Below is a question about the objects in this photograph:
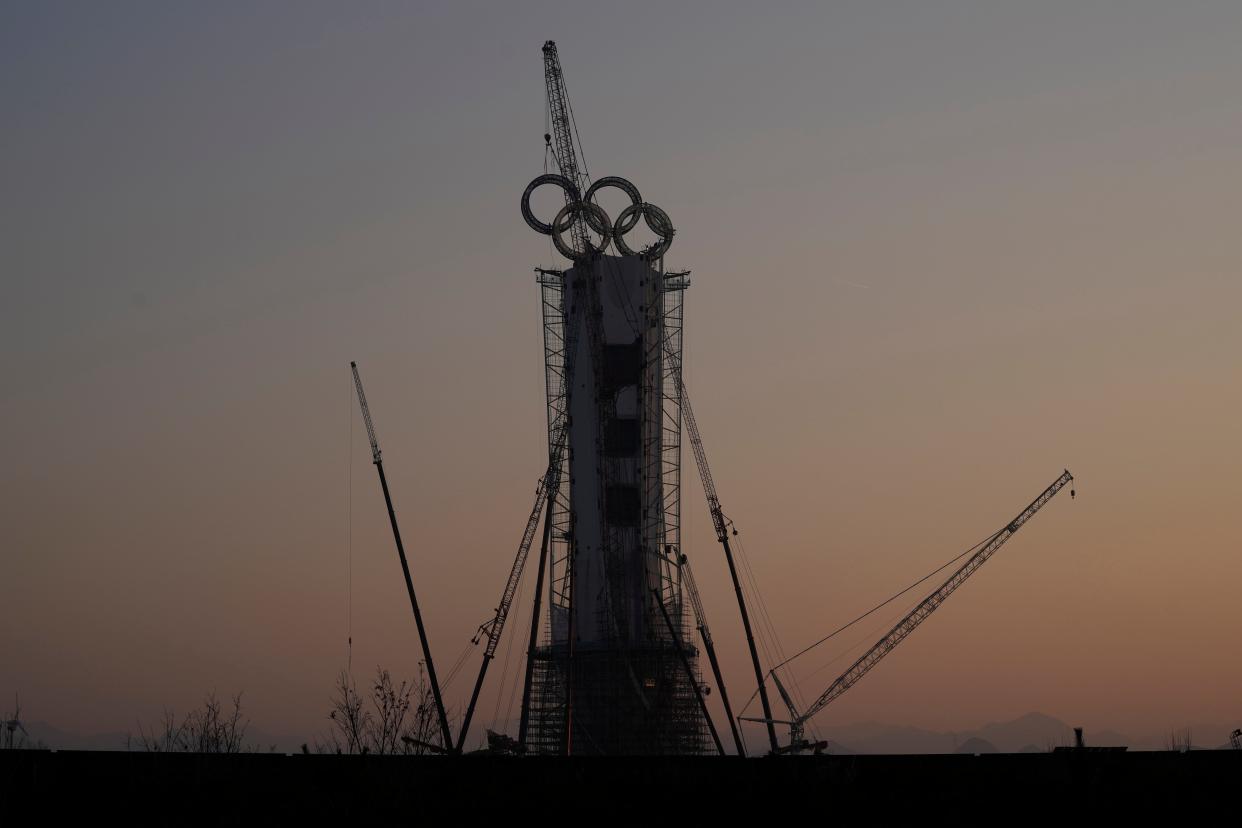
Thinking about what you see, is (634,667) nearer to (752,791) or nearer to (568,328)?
(568,328)

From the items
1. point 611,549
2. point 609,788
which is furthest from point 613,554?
point 609,788

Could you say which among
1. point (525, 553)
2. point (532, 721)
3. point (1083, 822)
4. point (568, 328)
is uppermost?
point (568, 328)

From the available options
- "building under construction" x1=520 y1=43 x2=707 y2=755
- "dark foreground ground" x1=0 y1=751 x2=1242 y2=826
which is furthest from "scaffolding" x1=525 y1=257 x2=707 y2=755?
"dark foreground ground" x1=0 y1=751 x2=1242 y2=826

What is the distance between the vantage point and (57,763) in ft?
214

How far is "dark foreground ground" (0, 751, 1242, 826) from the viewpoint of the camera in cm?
6188

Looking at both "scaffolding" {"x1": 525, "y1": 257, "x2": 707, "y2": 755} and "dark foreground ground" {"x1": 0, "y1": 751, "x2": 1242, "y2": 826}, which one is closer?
"dark foreground ground" {"x1": 0, "y1": 751, "x2": 1242, "y2": 826}

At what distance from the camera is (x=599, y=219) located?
19475 centimetres

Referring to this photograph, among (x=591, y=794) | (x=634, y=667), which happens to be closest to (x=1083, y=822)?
(x=591, y=794)

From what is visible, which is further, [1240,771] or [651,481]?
[651,481]

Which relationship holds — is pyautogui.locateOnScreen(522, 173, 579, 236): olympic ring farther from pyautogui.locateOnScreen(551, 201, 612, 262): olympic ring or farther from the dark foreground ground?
the dark foreground ground

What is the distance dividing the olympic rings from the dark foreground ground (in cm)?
12649

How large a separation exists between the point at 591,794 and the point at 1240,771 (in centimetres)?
2613

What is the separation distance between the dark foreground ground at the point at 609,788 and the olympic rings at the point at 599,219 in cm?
12649

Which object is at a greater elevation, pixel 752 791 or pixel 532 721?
pixel 532 721
